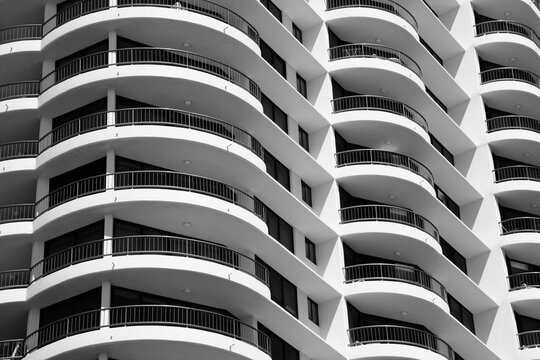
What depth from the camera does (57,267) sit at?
190ft

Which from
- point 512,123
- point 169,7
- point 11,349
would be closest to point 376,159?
point 169,7

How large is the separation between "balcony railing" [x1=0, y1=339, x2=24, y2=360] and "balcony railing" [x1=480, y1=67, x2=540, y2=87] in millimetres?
37054

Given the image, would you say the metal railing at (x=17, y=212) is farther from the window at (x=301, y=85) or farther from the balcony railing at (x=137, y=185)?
the window at (x=301, y=85)

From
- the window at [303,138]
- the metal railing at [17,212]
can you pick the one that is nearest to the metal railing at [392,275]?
the window at [303,138]

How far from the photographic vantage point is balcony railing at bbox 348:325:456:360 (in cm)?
6519

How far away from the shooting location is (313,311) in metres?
65.8

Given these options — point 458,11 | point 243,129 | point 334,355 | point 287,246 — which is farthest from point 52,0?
point 458,11

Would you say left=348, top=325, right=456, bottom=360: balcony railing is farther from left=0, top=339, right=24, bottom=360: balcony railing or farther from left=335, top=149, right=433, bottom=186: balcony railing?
left=0, top=339, right=24, bottom=360: balcony railing

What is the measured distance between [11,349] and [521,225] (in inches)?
1300

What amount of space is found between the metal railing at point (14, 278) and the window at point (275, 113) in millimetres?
15033

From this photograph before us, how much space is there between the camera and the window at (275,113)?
68.1 metres

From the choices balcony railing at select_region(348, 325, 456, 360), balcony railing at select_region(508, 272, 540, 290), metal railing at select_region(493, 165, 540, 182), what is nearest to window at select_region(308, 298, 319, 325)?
balcony railing at select_region(348, 325, 456, 360)

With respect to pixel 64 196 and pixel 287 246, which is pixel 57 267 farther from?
pixel 287 246

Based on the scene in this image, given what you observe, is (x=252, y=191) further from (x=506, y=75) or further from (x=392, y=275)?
(x=506, y=75)
